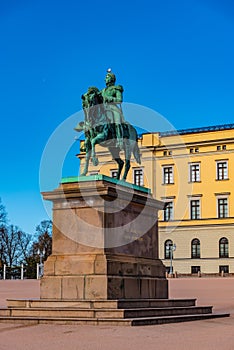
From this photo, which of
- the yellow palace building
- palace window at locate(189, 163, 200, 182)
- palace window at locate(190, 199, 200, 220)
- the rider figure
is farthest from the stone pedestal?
palace window at locate(189, 163, 200, 182)

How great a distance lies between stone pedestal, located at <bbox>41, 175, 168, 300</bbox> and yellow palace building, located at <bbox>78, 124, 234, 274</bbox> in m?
51.3

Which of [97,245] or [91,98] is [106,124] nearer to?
[91,98]

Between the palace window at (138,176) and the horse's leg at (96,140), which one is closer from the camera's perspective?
the horse's leg at (96,140)

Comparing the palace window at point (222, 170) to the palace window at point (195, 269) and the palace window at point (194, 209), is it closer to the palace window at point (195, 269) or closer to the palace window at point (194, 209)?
the palace window at point (194, 209)

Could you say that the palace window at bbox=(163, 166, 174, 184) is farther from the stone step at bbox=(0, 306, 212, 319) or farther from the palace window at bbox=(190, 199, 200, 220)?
the stone step at bbox=(0, 306, 212, 319)

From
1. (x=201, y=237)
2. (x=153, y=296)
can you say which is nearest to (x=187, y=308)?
(x=153, y=296)

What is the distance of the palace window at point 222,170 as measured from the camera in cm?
6825

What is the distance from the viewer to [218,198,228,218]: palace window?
6775cm

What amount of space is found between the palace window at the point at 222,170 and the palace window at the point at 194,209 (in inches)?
139

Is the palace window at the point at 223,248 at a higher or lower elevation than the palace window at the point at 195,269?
higher

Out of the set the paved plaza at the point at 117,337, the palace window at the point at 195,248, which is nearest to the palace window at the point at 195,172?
the palace window at the point at 195,248

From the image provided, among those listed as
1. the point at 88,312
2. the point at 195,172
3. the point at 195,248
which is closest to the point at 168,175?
the point at 195,172

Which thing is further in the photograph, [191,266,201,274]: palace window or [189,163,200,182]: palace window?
A: [189,163,200,182]: palace window

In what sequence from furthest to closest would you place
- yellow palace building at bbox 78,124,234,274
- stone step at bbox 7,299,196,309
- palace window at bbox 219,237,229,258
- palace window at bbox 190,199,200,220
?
palace window at bbox 190,199,200,220
yellow palace building at bbox 78,124,234,274
palace window at bbox 219,237,229,258
stone step at bbox 7,299,196,309
